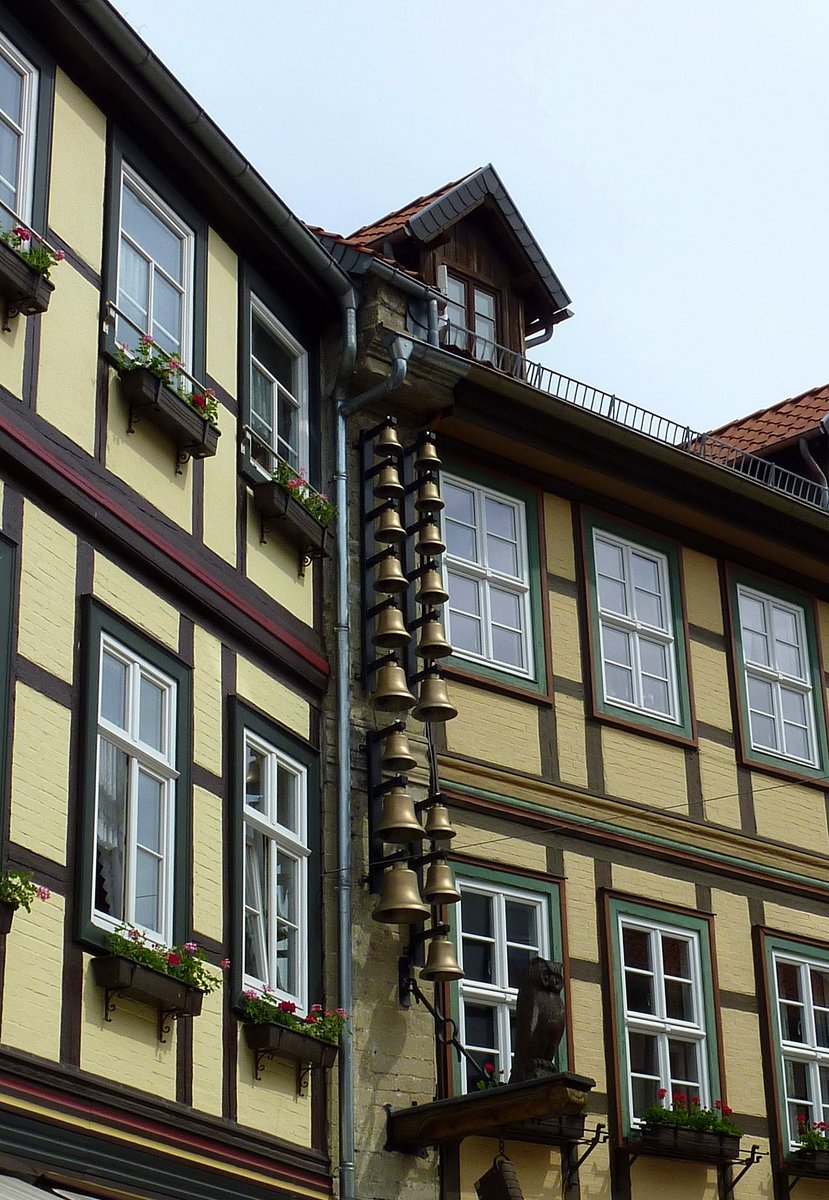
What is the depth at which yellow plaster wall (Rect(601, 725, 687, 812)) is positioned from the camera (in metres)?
14.7

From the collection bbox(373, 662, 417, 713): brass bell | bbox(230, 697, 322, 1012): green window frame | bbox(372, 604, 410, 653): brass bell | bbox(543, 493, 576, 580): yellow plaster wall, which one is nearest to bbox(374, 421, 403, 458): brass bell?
bbox(372, 604, 410, 653): brass bell

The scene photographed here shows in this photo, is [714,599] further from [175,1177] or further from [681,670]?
[175,1177]

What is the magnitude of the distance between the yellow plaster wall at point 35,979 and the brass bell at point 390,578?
13.7 feet

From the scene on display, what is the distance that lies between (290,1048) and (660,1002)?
3.84m

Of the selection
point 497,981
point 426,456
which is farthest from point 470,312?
point 497,981

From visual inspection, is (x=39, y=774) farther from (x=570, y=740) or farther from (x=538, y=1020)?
(x=570, y=740)

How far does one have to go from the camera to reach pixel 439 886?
12.4 metres

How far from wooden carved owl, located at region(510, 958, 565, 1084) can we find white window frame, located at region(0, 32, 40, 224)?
5.39 m

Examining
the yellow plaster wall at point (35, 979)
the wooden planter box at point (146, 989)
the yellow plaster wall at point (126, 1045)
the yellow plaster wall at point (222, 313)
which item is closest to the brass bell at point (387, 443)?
the yellow plaster wall at point (222, 313)

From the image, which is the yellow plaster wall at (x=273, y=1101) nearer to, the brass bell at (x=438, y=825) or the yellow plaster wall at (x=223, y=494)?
the brass bell at (x=438, y=825)

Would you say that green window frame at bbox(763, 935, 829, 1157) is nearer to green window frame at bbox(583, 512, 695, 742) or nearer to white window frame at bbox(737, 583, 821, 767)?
white window frame at bbox(737, 583, 821, 767)

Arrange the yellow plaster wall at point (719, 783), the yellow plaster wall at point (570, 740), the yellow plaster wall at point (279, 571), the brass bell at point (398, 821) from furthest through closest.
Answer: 1. the yellow plaster wall at point (719, 783)
2. the yellow plaster wall at point (570, 740)
3. the yellow plaster wall at point (279, 571)
4. the brass bell at point (398, 821)

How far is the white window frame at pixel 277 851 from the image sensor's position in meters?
11.6

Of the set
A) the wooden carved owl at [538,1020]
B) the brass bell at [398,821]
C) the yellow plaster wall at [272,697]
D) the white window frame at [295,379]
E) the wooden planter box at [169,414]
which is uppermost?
the white window frame at [295,379]
